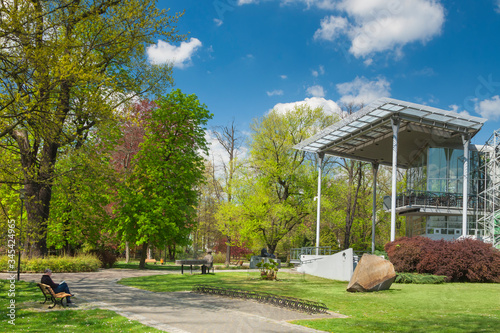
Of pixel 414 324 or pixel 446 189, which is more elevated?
pixel 446 189

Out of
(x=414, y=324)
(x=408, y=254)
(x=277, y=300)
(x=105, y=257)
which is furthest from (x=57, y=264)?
(x=408, y=254)

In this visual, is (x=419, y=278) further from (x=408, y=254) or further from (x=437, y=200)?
(x=437, y=200)

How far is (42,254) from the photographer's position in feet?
69.8

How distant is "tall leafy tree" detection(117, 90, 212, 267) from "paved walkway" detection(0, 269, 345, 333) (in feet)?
33.8

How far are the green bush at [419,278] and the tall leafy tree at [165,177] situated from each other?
1344cm

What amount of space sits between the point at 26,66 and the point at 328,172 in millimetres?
33713

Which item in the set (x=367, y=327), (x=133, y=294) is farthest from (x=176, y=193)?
(x=367, y=327)

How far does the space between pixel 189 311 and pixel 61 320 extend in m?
3.23

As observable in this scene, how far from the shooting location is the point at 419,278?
2098cm

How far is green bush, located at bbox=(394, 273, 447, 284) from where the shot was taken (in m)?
20.9

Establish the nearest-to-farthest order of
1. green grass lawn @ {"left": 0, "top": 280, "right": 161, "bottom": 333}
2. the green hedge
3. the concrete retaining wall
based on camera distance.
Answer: green grass lawn @ {"left": 0, "top": 280, "right": 161, "bottom": 333} → the green hedge → the concrete retaining wall

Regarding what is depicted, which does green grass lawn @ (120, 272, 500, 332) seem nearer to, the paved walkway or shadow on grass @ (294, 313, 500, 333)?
shadow on grass @ (294, 313, 500, 333)

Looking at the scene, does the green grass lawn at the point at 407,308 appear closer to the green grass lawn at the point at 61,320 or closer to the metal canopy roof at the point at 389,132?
the green grass lawn at the point at 61,320

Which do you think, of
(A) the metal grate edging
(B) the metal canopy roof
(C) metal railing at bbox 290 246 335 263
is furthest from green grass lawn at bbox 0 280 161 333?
(C) metal railing at bbox 290 246 335 263
